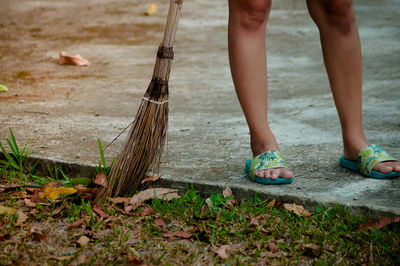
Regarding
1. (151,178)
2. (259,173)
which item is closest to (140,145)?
(151,178)

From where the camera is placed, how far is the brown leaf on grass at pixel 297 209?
1.88 metres

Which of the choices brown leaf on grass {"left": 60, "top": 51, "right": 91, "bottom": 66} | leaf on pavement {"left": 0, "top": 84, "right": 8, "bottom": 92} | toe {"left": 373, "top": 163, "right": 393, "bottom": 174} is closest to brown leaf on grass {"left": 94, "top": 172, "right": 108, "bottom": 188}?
toe {"left": 373, "top": 163, "right": 393, "bottom": 174}

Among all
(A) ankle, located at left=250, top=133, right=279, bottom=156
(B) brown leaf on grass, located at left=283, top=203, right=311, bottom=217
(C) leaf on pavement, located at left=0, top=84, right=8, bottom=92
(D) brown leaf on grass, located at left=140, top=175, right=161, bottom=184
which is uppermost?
(C) leaf on pavement, located at left=0, top=84, right=8, bottom=92

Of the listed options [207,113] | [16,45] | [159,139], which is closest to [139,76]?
[207,113]

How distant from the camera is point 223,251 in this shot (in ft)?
5.61

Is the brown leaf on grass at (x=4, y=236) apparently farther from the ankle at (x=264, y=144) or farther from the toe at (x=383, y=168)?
the toe at (x=383, y=168)

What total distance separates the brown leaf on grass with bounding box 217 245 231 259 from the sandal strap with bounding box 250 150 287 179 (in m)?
0.44

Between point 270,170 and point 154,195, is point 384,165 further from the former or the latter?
point 154,195

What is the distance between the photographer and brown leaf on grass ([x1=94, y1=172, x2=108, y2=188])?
6.69ft

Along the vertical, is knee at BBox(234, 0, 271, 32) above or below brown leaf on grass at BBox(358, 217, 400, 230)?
above

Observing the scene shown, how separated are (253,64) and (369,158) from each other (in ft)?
2.04

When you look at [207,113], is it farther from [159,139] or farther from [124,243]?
[124,243]

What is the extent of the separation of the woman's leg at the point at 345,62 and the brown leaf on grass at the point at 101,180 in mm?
1049

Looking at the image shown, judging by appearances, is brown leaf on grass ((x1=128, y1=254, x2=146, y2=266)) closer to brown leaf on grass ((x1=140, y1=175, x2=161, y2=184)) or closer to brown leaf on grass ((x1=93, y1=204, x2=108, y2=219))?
brown leaf on grass ((x1=93, y1=204, x2=108, y2=219))
